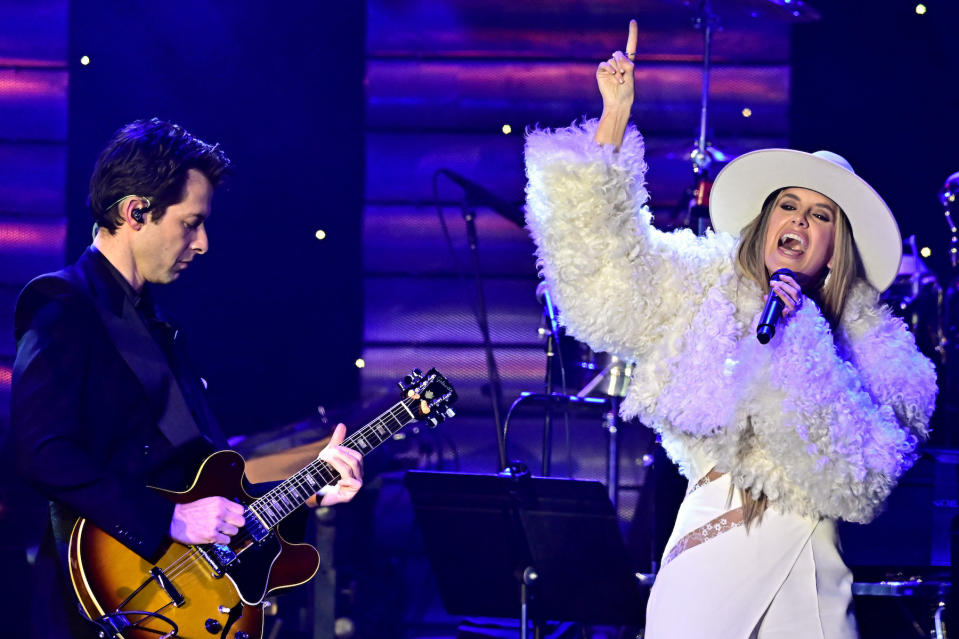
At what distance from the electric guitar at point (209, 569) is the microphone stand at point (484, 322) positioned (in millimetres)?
1190

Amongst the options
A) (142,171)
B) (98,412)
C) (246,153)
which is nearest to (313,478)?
(98,412)

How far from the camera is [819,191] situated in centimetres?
262

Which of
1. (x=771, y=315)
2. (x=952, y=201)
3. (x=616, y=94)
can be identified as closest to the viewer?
(x=771, y=315)

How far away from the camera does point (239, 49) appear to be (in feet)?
14.6

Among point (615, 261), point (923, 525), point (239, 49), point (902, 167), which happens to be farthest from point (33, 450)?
point (902, 167)

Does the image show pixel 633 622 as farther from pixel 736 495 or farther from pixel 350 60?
pixel 350 60

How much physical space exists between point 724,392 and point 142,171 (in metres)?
1.57

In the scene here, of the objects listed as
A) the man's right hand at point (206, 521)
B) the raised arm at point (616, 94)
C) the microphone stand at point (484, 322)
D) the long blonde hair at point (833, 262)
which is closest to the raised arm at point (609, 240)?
the raised arm at point (616, 94)

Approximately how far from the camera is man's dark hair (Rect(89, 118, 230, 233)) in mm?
2674

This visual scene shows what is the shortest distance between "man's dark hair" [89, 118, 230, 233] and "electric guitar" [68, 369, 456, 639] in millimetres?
687

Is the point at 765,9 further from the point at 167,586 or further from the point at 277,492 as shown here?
the point at 167,586

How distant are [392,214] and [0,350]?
5.88 ft

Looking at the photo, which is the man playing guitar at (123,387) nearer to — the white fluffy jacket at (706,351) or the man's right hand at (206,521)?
the man's right hand at (206,521)

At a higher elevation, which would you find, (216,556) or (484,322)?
(484,322)
